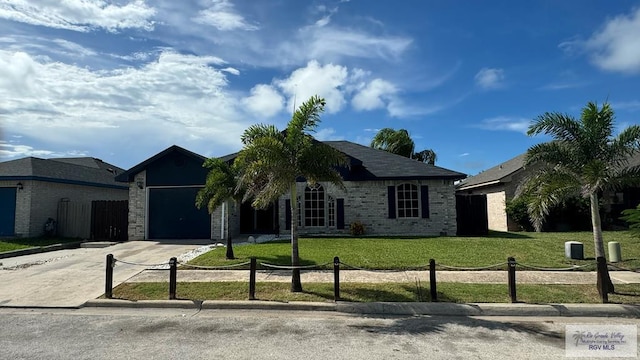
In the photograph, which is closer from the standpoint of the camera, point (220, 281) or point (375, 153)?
point (220, 281)

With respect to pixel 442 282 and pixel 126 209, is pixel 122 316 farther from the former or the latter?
pixel 126 209

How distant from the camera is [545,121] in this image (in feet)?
31.7

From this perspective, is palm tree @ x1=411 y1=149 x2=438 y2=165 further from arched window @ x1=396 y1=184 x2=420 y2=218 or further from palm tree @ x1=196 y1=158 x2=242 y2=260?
palm tree @ x1=196 y1=158 x2=242 y2=260

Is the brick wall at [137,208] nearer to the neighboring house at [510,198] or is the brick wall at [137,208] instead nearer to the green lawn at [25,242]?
the green lawn at [25,242]

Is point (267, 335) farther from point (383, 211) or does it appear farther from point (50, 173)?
point (50, 173)

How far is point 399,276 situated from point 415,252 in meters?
3.45

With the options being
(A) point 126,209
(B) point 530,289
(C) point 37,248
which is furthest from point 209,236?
(B) point 530,289

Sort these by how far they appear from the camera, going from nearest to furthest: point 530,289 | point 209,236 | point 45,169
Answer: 1. point 530,289
2. point 209,236
3. point 45,169

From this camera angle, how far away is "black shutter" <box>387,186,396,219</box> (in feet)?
65.2

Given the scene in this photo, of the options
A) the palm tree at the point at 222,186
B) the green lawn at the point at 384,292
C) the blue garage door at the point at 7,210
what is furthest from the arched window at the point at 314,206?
the blue garage door at the point at 7,210

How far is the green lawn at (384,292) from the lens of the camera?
8430 millimetres

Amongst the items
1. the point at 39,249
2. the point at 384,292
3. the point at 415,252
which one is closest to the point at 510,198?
the point at 415,252

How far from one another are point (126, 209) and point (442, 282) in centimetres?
1567

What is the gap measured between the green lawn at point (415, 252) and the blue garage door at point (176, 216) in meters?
4.21
